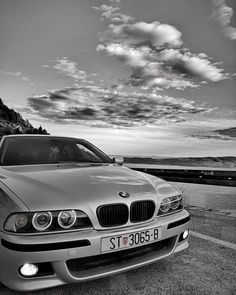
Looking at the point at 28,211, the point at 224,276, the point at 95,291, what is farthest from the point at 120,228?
the point at 224,276

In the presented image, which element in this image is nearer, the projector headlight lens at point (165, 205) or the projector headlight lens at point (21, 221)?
the projector headlight lens at point (21, 221)

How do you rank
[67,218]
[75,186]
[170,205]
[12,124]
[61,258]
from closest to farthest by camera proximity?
[61,258] → [67,218] → [75,186] → [170,205] → [12,124]

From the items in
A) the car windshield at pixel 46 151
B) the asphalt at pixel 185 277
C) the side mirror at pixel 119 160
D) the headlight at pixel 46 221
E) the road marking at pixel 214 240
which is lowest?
the asphalt at pixel 185 277

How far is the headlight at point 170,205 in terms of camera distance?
9.23 ft

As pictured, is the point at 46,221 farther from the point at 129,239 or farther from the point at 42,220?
the point at 129,239

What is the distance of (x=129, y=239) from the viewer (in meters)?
2.42

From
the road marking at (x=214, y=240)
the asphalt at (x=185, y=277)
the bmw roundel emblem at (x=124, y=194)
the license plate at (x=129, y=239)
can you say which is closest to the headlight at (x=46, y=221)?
the license plate at (x=129, y=239)

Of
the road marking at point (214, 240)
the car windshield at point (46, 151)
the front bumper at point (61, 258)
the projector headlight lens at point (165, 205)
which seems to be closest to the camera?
the front bumper at point (61, 258)

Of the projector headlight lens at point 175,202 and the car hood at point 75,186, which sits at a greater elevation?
the car hood at point 75,186

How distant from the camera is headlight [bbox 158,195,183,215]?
2.81 m

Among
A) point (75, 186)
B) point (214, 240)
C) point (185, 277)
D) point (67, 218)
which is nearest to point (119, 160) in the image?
point (214, 240)

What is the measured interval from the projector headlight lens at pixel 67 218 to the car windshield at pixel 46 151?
53.6 inches

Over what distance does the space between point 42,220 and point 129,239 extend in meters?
0.72

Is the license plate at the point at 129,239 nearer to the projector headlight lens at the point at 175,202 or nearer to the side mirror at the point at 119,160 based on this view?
the projector headlight lens at the point at 175,202
